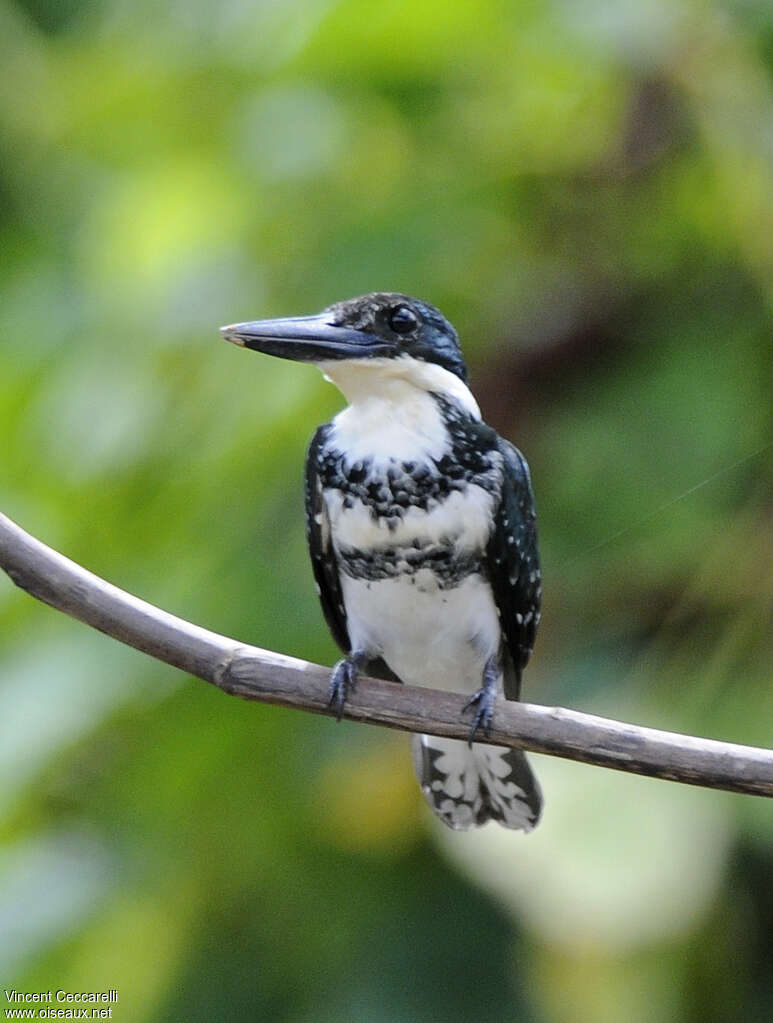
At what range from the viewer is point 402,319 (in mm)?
2484

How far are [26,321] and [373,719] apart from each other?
2021 millimetres

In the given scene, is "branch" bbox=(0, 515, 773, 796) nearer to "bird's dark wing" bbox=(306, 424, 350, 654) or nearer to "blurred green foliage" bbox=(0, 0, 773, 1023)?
"bird's dark wing" bbox=(306, 424, 350, 654)

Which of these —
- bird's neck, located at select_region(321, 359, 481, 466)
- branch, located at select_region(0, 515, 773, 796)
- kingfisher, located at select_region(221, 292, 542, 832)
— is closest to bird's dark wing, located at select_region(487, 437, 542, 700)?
kingfisher, located at select_region(221, 292, 542, 832)

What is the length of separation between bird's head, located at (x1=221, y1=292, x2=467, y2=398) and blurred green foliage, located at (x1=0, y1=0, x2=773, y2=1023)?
673mm

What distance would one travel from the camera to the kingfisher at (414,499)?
8.13 ft

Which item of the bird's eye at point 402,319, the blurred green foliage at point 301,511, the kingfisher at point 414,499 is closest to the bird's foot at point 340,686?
the kingfisher at point 414,499

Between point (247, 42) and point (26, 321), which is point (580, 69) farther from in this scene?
point (26, 321)

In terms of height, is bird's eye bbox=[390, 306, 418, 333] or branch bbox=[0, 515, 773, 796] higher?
bird's eye bbox=[390, 306, 418, 333]

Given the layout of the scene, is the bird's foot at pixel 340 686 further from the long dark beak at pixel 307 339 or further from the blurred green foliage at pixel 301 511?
the blurred green foliage at pixel 301 511

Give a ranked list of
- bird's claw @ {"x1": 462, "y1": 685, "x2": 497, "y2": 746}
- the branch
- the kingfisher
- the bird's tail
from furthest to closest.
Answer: the bird's tail → the kingfisher → bird's claw @ {"x1": 462, "y1": 685, "x2": 497, "y2": 746} → the branch

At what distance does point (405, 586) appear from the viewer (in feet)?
8.50

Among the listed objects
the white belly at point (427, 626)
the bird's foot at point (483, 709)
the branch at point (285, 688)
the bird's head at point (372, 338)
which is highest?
the bird's head at point (372, 338)

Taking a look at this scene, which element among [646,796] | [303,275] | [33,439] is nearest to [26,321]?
[33,439]

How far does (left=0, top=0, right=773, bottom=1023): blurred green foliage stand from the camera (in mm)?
3102
